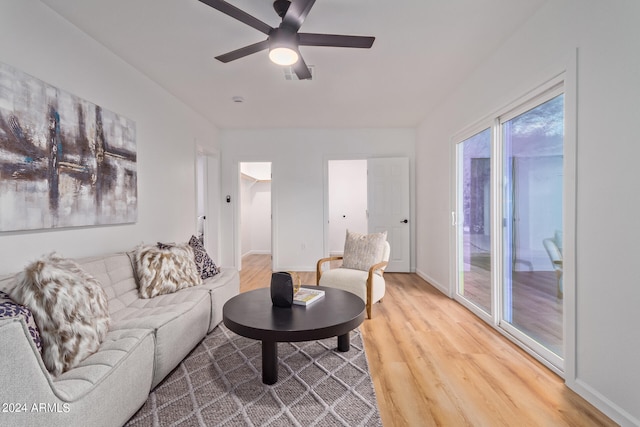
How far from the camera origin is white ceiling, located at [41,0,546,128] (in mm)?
2158

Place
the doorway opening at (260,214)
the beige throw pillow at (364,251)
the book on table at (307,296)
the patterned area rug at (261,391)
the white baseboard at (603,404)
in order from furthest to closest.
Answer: the doorway opening at (260,214) < the beige throw pillow at (364,251) < the book on table at (307,296) < the patterned area rug at (261,391) < the white baseboard at (603,404)

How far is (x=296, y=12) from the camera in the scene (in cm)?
178

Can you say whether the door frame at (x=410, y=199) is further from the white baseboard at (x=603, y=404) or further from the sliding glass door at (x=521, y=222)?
the white baseboard at (x=603, y=404)

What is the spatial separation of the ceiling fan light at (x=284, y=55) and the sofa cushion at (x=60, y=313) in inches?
71.5

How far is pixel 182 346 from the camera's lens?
2.09 metres

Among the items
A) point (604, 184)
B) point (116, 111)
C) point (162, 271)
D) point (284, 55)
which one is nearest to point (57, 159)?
point (116, 111)

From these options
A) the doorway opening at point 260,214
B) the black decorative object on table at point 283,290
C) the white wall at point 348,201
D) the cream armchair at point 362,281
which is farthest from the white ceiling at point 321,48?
the doorway opening at point 260,214

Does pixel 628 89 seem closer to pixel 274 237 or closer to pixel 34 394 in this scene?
pixel 34 394

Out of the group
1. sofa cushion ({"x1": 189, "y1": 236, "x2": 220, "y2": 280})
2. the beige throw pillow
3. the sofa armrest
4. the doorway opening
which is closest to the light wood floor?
the beige throw pillow

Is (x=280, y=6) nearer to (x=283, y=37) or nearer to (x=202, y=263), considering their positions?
(x=283, y=37)

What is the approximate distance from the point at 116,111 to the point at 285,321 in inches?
98.3

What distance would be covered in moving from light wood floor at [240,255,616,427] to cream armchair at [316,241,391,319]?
0.23 metres

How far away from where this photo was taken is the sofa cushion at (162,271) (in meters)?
2.49

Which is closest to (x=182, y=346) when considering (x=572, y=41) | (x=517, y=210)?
(x=517, y=210)
